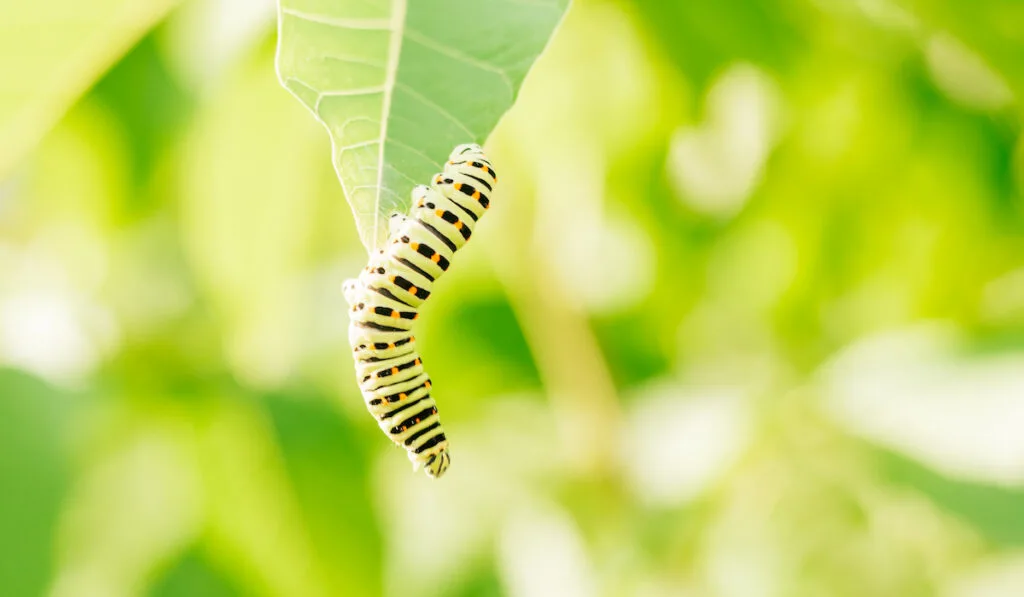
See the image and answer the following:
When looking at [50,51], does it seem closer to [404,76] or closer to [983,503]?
[404,76]

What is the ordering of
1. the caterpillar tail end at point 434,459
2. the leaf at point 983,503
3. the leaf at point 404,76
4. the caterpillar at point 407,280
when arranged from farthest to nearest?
1. the leaf at point 983,503
2. the caterpillar tail end at point 434,459
3. the caterpillar at point 407,280
4. the leaf at point 404,76

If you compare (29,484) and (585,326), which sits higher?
(585,326)

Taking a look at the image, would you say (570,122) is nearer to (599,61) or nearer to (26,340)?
(599,61)

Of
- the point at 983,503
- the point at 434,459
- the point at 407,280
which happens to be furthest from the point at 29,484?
the point at 983,503

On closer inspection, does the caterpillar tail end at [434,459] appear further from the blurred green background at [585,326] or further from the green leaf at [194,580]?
the green leaf at [194,580]

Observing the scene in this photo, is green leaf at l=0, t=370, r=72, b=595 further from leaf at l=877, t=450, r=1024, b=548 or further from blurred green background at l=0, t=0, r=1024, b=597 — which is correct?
leaf at l=877, t=450, r=1024, b=548

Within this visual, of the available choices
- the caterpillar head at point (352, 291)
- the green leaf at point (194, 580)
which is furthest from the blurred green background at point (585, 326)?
the caterpillar head at point (352, 291)
